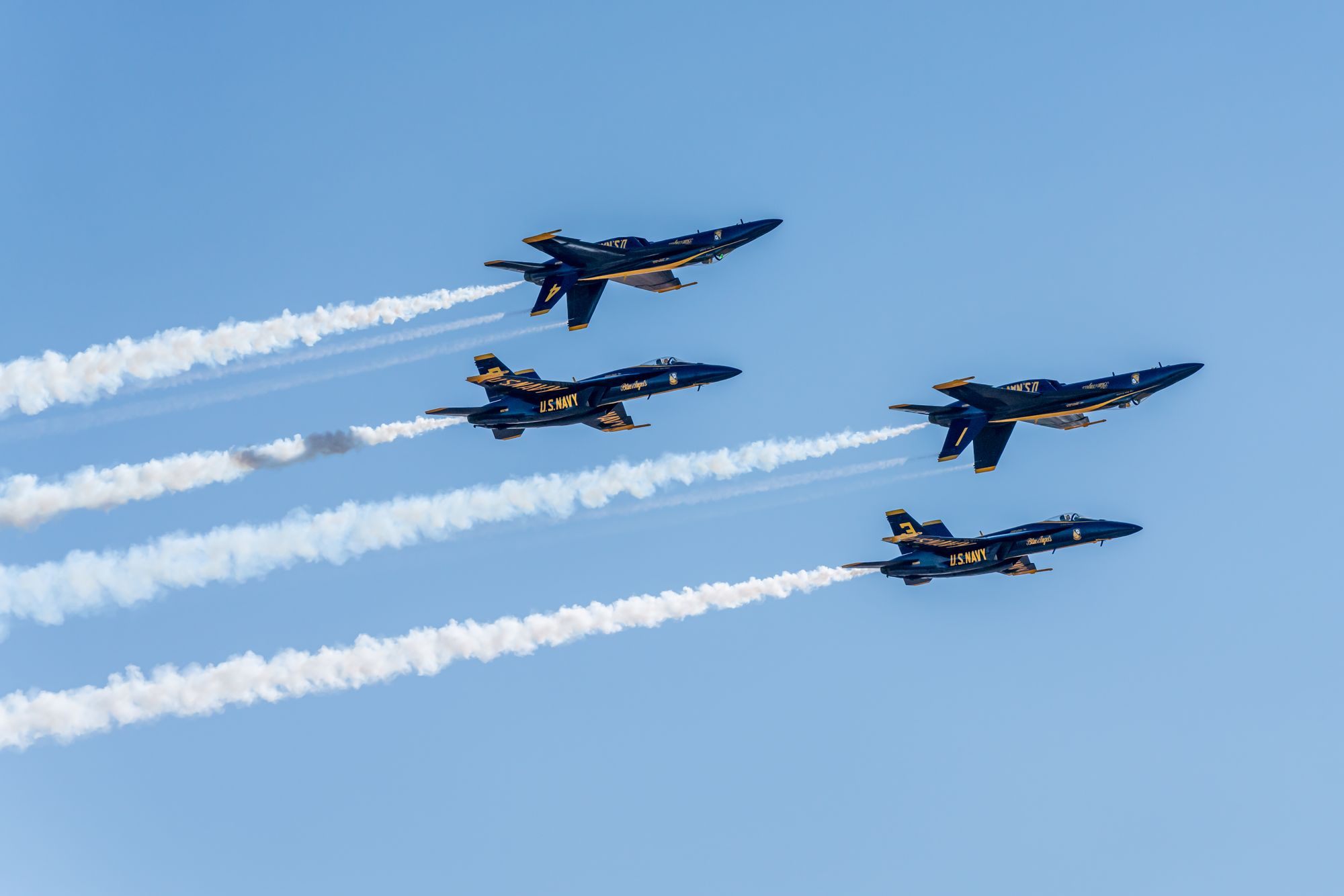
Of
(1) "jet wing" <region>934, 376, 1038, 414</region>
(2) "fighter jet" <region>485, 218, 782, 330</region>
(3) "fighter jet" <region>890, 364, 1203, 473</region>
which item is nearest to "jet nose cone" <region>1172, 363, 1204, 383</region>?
(3) "fighter jet" <region>890, 364, 1203, 473</region>

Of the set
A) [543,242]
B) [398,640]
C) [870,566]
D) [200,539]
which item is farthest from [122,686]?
[870,566]

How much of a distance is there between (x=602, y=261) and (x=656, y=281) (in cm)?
477

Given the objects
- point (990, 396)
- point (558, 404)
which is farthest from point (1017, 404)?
point (558, 404)

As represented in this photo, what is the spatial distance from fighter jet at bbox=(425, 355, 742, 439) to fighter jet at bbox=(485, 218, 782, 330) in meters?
3.18

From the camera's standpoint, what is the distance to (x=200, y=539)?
7288cm

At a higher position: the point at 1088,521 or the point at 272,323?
the point at 272,323

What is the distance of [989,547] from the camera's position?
2995 inches

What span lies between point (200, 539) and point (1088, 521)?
4412 cm

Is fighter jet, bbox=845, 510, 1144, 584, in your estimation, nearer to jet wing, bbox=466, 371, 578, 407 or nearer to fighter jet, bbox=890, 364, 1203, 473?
fighter jet, bbox=890, 364, 1203, 473

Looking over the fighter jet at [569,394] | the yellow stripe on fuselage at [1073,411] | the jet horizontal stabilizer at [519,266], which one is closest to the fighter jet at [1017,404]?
the yellow stripe on fuselage at [1073,411]

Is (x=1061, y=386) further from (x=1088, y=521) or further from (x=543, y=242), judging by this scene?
(x=543, y=242)

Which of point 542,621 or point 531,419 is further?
point 542,621

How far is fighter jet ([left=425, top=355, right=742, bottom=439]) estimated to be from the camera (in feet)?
233

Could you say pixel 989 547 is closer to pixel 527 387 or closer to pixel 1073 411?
pixel 1073 411
